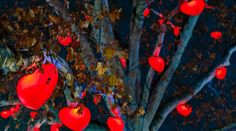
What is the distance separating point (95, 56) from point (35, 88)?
4905 mm

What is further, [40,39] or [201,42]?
[201,42]

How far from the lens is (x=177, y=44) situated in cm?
873

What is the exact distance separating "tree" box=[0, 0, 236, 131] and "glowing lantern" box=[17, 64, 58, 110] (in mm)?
675

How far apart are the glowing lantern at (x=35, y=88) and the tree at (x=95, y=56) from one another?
68 cm

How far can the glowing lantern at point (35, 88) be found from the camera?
2764 millimetres

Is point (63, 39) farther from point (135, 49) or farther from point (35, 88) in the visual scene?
point (135, 49)

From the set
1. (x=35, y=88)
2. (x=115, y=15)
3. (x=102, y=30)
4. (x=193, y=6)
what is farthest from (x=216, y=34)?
(x=35, y=88)

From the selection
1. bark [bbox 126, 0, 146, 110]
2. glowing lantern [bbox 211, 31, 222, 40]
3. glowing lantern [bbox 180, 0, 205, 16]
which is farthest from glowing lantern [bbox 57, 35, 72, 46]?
glowing lantern [bbox 211, 31, 222, 40]

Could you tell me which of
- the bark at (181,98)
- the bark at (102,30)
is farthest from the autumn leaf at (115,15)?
the bark at (181,98)

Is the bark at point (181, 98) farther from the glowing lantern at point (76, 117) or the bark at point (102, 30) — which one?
the glowing lantern at point (76, 117)

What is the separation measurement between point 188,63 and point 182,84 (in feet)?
2.94

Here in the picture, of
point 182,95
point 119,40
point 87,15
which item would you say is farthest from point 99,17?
point 182,95

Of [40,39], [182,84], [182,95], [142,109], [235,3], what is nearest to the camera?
[40,39]

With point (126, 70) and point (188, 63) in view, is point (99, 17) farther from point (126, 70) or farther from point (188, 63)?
point (188, 63)
